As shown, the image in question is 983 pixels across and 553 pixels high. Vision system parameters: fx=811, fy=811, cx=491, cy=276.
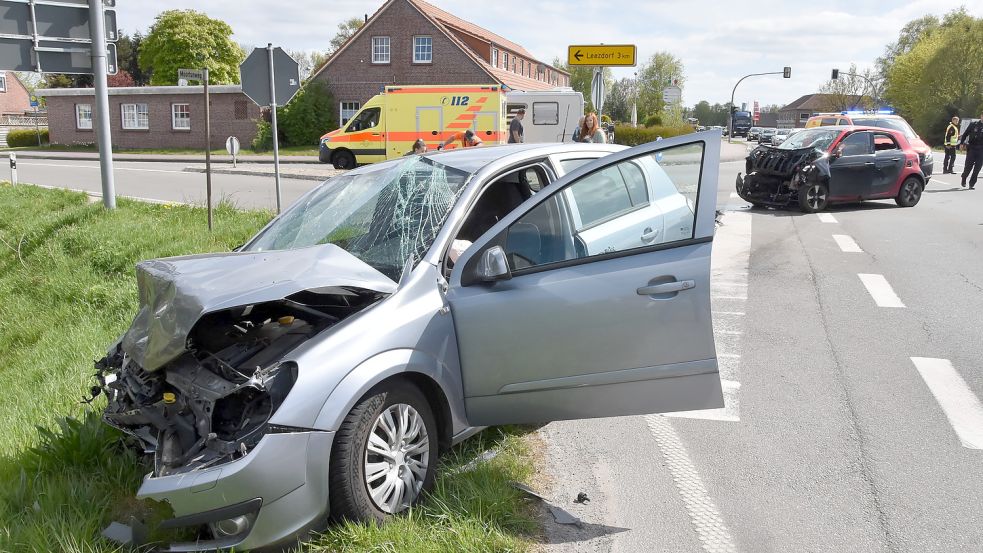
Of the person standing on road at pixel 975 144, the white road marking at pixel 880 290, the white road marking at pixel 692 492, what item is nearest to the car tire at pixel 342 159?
the person standing on road at pixel 975 144

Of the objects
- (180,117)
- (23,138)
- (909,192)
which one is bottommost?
(909,192)

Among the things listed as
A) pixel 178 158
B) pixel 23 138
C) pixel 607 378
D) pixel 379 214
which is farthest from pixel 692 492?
pixel 23 138

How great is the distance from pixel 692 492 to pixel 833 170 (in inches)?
510

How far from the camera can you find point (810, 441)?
4.62m

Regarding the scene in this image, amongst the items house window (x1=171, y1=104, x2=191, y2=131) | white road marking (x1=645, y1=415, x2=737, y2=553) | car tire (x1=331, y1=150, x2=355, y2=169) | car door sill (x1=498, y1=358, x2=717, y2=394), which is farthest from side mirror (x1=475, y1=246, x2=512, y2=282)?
house window (x1=171, y1=104, x2=191, y2=131)

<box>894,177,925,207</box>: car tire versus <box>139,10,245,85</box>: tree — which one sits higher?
<box>139,10,245,85</box>: tree

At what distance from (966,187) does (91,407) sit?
23.0 meters

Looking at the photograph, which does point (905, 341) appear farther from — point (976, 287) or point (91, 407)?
point (91, 407)

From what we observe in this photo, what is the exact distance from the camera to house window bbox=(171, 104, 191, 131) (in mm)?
43219

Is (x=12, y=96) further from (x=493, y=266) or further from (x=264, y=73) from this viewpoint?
(x=493, y=266)

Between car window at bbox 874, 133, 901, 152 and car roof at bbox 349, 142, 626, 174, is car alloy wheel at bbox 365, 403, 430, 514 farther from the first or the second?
car window at bbox 874, 133, 901, 152

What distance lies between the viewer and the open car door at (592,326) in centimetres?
365

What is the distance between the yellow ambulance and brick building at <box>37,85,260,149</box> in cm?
1703

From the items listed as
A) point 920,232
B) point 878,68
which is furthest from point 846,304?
point 878,68
